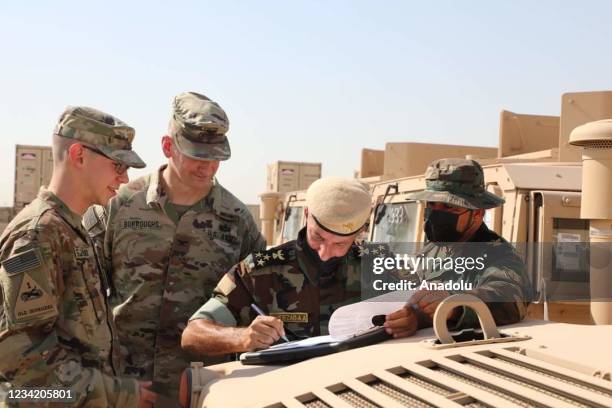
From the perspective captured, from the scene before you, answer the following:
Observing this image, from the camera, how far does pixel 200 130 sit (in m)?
2.79

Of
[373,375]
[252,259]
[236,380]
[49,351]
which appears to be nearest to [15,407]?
[49,351]

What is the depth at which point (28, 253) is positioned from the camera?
190 centimetres

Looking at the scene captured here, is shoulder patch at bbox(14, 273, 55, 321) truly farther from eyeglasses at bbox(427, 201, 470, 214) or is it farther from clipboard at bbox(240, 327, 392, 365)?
eyeglasses at bbox(427, 201, 470, 214)

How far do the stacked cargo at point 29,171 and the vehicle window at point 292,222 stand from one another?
1265cm

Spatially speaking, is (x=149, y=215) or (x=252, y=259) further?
(x=149, y=215)

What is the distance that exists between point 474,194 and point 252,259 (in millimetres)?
855

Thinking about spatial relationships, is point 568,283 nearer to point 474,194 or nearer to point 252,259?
point 474,194

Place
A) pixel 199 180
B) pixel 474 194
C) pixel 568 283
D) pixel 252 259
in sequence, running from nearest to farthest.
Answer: pixel 252 259 < pixel 474 194 < pixel 199 180 < pixel 568 283

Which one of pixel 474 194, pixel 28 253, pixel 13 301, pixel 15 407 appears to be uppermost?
pixel 474 194

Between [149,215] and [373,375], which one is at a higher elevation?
[149,215]

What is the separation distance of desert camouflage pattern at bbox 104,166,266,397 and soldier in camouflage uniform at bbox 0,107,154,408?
622 millimetres

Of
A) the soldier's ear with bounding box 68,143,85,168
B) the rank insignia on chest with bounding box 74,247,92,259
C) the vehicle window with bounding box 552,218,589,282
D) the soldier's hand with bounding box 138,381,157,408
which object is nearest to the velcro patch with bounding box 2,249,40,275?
the rank insignia on chest with bounding box 74,247,92,259

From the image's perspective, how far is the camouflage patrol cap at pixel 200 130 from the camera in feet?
9.12

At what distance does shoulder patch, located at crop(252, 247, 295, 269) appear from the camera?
234 cm
